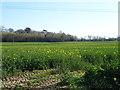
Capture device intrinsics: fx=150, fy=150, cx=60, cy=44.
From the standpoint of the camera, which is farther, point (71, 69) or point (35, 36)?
point (35, 36)

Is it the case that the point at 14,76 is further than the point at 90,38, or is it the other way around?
the point at 90,38

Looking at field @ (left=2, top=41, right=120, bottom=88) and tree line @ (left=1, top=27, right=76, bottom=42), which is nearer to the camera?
field @ (left=2, top=41, right=120, bottom=88)

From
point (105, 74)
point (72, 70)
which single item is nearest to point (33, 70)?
point (72, 70)

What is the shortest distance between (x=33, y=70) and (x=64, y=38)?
3949 cm

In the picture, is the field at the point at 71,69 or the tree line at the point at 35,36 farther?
the tree line at the point at 35,36

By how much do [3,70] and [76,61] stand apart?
2874mm

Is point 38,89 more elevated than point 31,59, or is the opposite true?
point 31,59

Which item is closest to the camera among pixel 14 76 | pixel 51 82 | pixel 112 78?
pixel 112 78

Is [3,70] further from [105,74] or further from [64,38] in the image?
[64,38]

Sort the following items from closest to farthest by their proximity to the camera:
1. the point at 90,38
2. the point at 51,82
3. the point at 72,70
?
the point at 51,82, the point at 72,70, the point at 90,38

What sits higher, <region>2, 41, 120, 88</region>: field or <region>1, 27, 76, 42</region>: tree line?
<region>1, 27, 76, 42</region>: tree line

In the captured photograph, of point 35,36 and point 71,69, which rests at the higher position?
point 35,36

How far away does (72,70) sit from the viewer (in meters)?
5.87

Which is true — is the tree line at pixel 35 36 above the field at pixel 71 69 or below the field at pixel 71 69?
above
